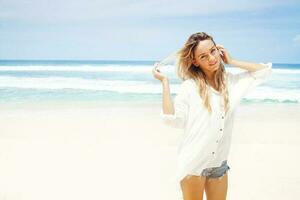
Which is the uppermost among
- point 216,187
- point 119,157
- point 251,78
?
point 251,78

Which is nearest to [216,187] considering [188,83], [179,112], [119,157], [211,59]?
[179,112]

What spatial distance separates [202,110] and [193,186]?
423 millimetres

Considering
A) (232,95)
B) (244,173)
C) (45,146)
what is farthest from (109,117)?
(232,95)

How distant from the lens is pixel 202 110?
2.59 meters

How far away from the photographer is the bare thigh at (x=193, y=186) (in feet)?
8.81

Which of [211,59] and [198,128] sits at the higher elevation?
[211,59]

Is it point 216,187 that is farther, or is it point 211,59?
point 216,187

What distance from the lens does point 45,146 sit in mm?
6488

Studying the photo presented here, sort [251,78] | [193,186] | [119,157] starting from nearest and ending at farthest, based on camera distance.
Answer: [193,186]
[251,78]
[119,157]

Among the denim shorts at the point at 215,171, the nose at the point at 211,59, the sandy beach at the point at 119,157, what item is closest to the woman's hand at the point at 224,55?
the nose at the point at 211,59

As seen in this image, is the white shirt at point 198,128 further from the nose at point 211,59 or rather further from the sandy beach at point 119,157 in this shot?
the sandy beach at point 119,157

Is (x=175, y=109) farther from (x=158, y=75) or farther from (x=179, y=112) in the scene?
(x=158, y=75)

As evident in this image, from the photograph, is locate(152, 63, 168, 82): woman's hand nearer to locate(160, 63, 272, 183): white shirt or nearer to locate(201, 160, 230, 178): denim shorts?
locate(160, 63, 272, 183): white shirt

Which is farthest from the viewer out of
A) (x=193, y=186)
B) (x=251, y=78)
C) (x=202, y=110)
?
(x=251, y=78)
